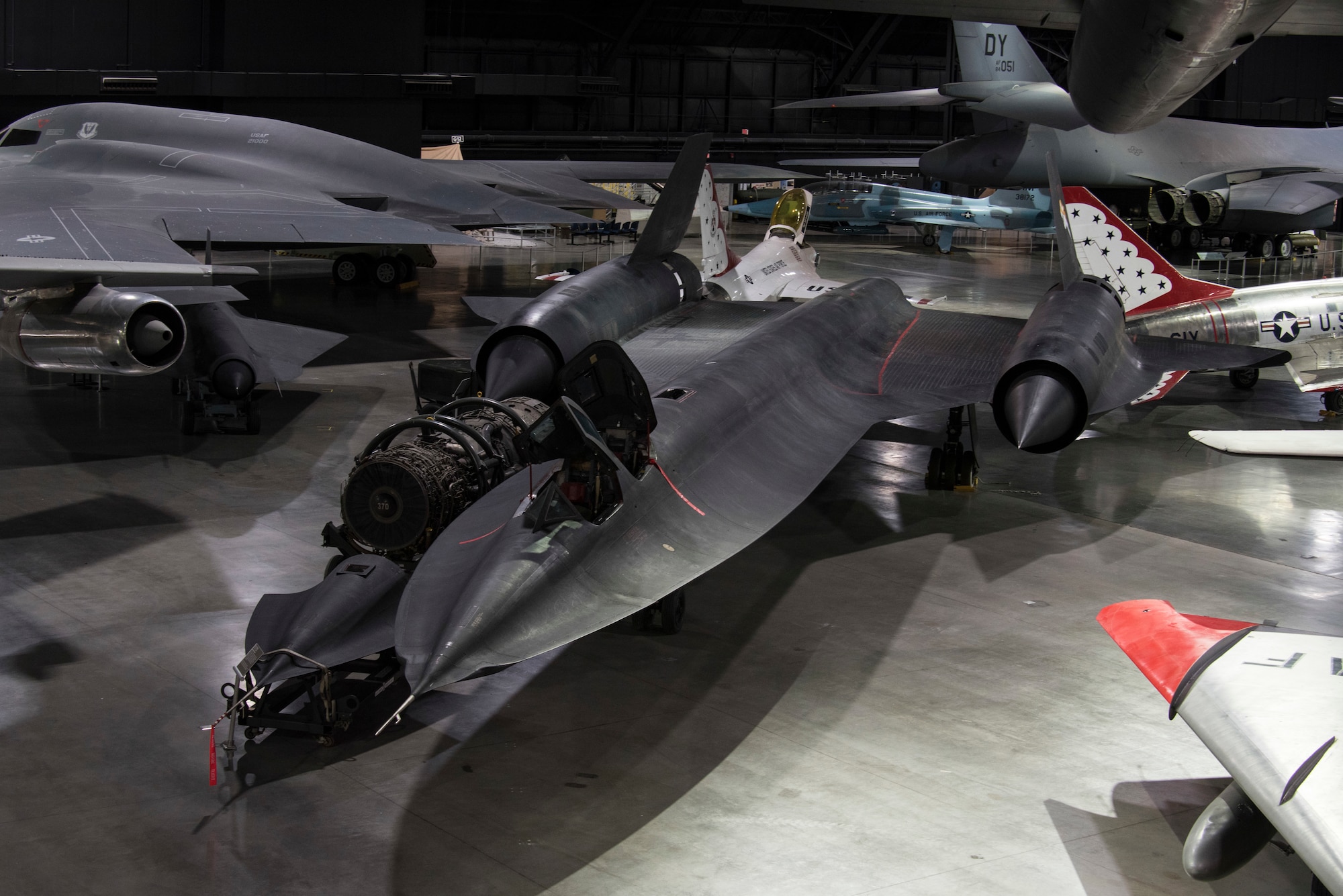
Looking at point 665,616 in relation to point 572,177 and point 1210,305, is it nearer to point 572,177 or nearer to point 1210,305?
point 1210,305

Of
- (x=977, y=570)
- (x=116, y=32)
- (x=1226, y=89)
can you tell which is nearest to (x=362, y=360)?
(x=977, y=570)

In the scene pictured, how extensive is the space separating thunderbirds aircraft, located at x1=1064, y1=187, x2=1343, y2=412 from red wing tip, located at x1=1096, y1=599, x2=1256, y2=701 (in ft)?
26.8

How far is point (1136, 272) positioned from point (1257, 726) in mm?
10802

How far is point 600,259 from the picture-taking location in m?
28.3

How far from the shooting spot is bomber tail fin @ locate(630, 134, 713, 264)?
12.3 m

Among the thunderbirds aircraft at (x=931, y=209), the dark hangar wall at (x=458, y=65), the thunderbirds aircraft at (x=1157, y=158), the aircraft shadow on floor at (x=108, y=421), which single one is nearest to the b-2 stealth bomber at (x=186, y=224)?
the aircraft shadow on floor at (x=108, y=421)

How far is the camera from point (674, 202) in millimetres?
12375

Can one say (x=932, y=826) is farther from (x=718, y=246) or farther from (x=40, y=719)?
(x=718, y=246)

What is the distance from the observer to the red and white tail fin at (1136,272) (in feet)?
46.5

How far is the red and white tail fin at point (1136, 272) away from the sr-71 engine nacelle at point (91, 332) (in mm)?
10377

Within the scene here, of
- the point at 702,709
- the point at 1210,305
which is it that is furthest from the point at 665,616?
the point at 1210,305

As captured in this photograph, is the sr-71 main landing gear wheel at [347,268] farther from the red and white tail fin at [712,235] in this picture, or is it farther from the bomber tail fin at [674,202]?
the bomber tail fin at [674,202]

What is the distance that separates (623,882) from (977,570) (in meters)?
4.85

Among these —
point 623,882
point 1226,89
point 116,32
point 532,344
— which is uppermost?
point 1226,89
